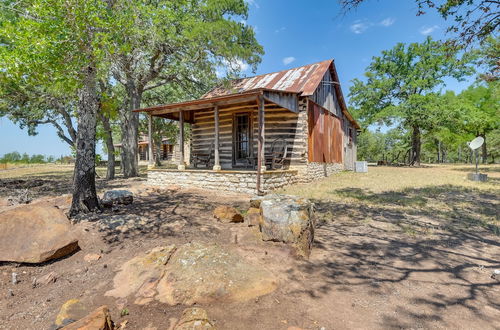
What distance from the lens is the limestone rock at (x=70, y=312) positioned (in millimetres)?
2385

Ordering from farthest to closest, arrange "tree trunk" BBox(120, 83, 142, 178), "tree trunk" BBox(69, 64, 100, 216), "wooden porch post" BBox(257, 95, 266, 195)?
"tree trunk" BBox(120, 83, 142, 178)
"wooden porch post" BBox(257, 95, 266, 195)
"tree trunk" BBox(69, 64, 100, 216)

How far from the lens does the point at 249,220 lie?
5.02 meters

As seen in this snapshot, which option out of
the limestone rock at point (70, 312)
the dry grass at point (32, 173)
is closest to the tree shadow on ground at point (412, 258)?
the limestone rock at point (70, 312)

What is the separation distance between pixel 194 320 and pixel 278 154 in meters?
9.12

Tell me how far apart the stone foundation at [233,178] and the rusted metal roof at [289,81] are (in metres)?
3.76

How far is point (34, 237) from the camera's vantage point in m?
3.85

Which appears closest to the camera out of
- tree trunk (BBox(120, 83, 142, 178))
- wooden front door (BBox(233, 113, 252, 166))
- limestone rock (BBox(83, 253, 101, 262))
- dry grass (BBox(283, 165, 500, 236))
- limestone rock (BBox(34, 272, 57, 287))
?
limestone rock (BBox(34, 272, 57, 287))

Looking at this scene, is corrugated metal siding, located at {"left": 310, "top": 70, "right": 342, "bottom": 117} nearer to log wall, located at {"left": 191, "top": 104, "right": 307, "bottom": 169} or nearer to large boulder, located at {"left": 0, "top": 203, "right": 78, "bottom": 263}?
log wall, located at {"left": 191, "top": 104, "right": 307, "bottom": 169}

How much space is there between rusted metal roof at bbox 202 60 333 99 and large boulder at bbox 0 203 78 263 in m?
8.64

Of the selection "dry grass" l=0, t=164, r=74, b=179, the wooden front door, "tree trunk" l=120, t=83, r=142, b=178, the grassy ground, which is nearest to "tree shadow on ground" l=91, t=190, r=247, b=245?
the grassy ground

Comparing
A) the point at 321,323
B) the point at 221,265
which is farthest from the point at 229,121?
the point at 321,323

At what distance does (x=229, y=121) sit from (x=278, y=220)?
30.0 feet

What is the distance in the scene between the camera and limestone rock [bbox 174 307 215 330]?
2168mm

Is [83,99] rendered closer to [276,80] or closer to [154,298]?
[154,298]
